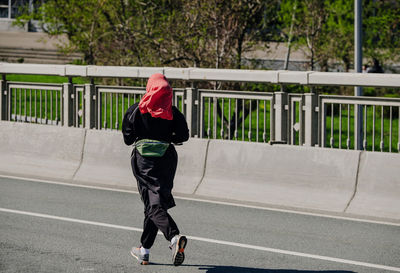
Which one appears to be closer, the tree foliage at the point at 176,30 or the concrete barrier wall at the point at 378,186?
the concrete barrier wall at the point at 378,186

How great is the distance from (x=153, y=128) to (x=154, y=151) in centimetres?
19

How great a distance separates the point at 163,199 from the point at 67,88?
6.59 metres

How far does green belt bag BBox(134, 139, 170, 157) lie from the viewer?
739 centimetres

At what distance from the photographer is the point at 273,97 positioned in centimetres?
1152

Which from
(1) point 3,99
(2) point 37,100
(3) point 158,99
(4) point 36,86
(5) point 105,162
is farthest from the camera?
(1) point 3,99

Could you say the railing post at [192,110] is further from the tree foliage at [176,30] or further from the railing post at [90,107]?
the tree foliage at [176,30]

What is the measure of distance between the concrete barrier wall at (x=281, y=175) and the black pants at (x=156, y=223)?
340cm

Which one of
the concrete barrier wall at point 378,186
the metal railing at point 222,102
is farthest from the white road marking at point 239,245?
the metal railing at point 222,102

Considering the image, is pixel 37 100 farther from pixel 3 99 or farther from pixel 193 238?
pixel 193 238

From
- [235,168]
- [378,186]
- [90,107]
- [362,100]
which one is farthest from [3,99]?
[378,186]

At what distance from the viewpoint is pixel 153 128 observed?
7391 millimetres

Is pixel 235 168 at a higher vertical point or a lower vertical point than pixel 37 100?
lower

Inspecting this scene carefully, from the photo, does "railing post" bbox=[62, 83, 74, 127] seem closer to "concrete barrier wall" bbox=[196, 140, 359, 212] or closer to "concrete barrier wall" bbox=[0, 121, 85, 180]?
"concrete barrier wall" bbox=[0, 121, 85, 180]

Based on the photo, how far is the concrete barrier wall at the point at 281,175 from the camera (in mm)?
10398
